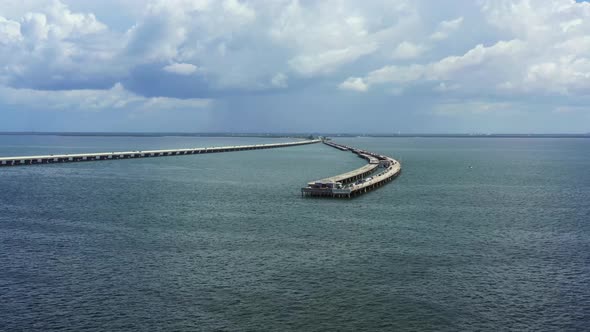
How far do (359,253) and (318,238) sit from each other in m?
6.48

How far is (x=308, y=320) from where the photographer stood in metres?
31.4

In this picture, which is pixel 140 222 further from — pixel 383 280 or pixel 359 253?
pixel 383 280

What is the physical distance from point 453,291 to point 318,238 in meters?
17.3

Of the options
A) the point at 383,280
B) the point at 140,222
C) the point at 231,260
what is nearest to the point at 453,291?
the point at 383,280

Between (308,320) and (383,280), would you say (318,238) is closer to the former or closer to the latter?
(383,280)

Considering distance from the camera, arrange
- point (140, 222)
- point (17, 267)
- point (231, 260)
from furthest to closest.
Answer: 1. point (140, 222)
2. point (231, 260)
3. point (17, 267)

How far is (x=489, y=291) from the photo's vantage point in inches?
1422

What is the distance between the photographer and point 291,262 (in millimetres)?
42562

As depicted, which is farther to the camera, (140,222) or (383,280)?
(140,222)

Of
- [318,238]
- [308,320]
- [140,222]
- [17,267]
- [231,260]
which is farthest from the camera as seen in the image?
[140,222]

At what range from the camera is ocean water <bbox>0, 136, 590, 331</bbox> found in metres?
31.9

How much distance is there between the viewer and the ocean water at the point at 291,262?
1254 inches

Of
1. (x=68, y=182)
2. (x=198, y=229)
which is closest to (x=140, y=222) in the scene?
(x=198, y=229)

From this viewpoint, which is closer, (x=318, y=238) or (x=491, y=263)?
(x=491, y=263)
